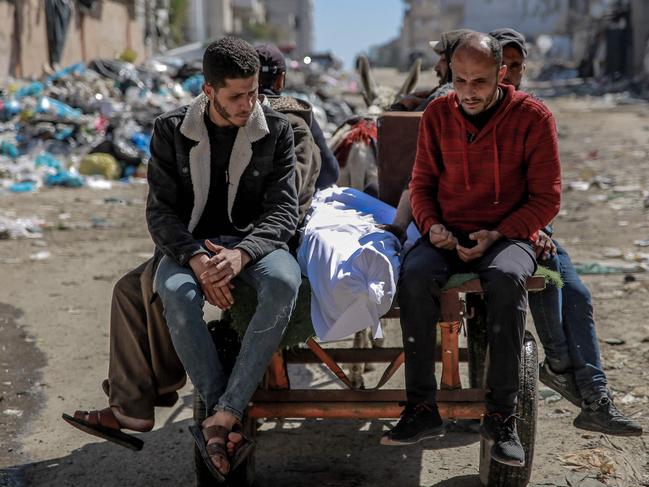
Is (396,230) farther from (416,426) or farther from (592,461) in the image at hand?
(592,461)

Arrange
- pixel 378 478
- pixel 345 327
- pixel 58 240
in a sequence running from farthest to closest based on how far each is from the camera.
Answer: pixel 58 240 → pixel 378 478 → pixel 345 327

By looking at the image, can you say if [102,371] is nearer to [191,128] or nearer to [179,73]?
[191,128]

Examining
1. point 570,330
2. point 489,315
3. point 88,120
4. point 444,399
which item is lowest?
point 88,120

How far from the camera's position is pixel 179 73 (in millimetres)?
21203

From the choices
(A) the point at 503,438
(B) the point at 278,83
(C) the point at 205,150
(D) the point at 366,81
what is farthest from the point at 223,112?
(D) the point at 366,81

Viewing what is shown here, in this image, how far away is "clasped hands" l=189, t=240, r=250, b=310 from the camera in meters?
3.34

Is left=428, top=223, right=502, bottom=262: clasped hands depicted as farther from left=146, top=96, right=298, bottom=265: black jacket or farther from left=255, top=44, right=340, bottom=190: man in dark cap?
left=255, top=44, right=340, bottom=190: man in dark cap

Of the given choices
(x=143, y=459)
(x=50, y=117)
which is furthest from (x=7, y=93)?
(x=143, y=459)

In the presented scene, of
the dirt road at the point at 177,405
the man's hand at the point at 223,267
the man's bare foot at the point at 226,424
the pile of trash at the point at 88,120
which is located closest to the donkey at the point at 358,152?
the dirt road at the point at 177,405

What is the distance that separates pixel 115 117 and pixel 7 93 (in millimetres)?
3408

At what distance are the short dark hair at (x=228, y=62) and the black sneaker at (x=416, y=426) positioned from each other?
1.43 metres

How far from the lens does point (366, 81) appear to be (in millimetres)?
5707

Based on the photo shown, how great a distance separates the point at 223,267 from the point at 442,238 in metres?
0.85

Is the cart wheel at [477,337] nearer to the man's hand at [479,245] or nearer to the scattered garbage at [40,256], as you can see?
the man's hand at [479,245]
